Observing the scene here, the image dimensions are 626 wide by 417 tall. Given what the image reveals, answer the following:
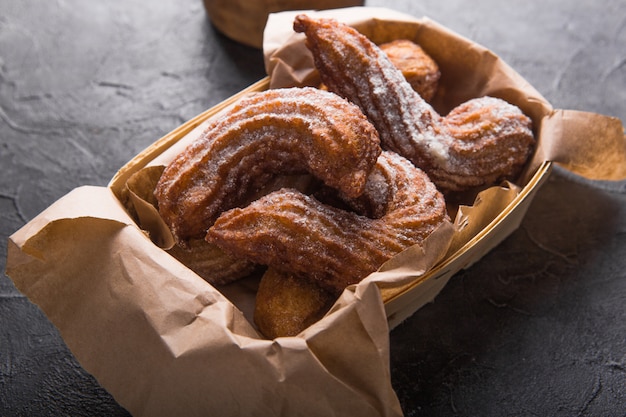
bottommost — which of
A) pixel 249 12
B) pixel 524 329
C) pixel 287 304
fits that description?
pixel 524 329

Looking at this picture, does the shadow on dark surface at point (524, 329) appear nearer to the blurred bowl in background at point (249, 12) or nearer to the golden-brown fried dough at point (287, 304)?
the golden-brown fried dough at point (287, 304)

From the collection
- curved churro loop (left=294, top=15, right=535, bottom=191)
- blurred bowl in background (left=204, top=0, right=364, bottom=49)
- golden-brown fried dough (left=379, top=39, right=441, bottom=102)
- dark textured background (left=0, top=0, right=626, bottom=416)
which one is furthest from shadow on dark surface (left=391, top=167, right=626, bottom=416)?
blurred bowl in background (left=204, top=0, right=364, bottom=49)

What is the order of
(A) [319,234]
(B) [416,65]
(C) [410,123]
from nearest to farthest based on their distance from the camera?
(A) [319,234] < (C) [410,123] < (B) [416,65]

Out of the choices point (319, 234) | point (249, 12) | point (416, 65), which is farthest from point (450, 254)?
point (249, 12)

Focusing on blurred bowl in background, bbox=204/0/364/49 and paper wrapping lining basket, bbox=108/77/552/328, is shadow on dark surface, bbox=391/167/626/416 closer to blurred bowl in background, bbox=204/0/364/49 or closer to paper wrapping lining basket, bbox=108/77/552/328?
paper wrapping lining basket, bbox=108/77/552/328

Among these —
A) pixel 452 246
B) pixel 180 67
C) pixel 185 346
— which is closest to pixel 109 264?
pixel 185 346

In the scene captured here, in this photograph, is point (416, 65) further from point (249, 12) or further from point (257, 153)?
point (249, 12)
